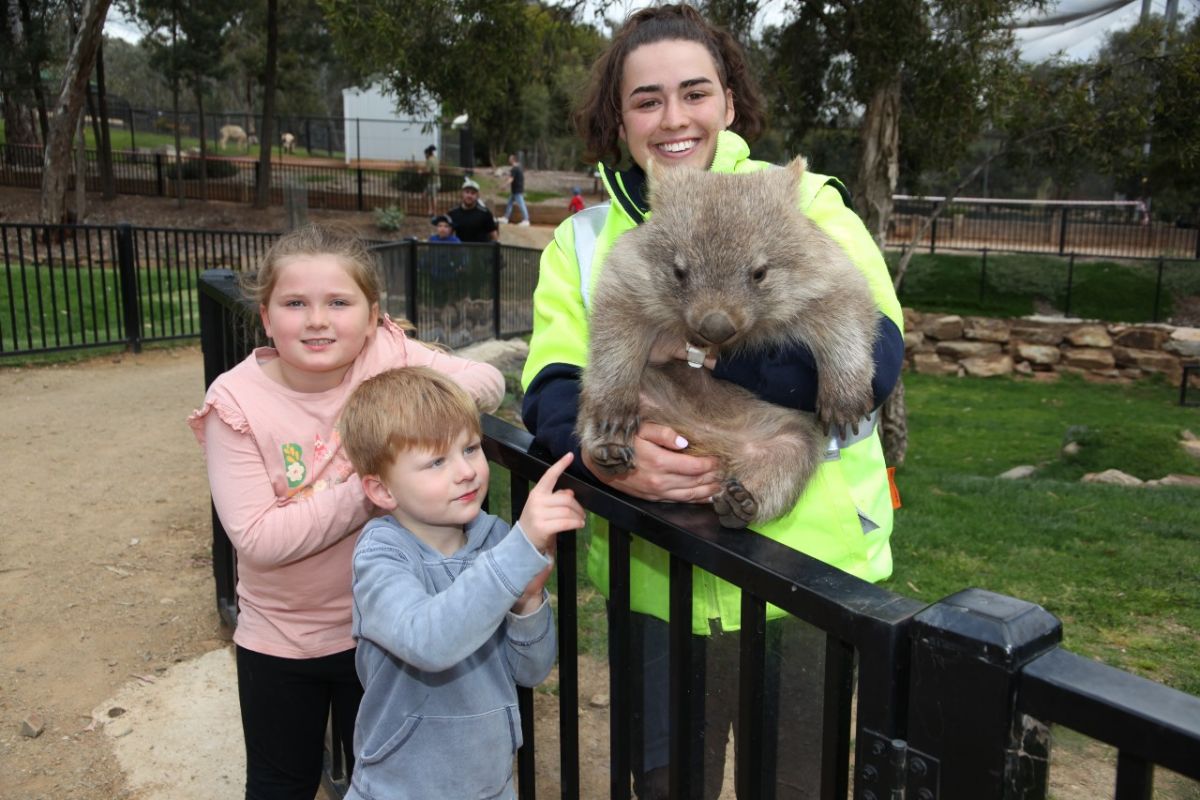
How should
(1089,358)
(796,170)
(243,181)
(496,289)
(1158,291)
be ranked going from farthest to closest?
(243,181), (1158,291), (1089,358), (496,289), (796,170)

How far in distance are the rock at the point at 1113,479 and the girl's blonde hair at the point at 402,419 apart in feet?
30.7

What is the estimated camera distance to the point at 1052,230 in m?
23.1

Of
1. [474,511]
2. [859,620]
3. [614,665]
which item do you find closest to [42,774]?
[474,511]

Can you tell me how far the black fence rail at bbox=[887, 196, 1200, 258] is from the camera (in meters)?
22.0

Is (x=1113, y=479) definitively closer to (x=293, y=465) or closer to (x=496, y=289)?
(x=496, y=289)

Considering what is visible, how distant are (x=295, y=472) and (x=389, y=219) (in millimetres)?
21748

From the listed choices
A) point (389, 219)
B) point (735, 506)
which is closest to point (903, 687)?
point (735, 506)

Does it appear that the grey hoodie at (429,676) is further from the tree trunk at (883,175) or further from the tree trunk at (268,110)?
the tree trunk at (268,110)

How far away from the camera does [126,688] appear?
13.5 feet

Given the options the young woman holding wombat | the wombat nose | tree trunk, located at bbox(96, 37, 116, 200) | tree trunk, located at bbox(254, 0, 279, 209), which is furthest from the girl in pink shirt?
tree trunk, located at bbox(96, 37, 116, 200)

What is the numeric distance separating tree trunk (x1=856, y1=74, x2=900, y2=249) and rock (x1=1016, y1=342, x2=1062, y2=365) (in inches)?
409

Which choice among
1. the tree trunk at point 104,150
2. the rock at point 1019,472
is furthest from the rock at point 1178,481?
the tree trunk at point 104,150

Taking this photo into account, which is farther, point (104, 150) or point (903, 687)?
point (104, 150)

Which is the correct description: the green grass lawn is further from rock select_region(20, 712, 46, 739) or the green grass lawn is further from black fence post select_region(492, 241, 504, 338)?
black fence post select_region(492, 241, 504, 338)
